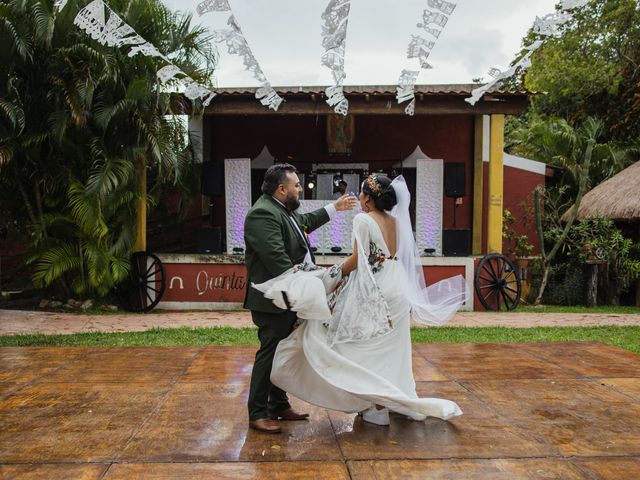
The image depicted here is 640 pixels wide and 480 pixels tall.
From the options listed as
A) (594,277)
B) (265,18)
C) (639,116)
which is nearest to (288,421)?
(265,18)

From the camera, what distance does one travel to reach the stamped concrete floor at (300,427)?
329 cm

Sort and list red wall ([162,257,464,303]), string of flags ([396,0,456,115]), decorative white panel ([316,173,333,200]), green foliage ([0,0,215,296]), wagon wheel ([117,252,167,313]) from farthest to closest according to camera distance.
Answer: decorative white panel ([316,173,333,200]) < red wall ([162,257,464,303]) < wagon wheel ([117,252,167,313]) < green foliage ([0,0,215,296]) < string of flags ([396,0,456,115])

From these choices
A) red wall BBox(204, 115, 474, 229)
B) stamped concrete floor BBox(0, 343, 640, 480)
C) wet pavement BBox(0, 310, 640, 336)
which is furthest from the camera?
red wall BBox(204, 115, 474, 229)

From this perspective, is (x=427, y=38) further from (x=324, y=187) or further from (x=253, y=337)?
(x=324, y=187)

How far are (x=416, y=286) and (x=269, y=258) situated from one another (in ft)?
4.01

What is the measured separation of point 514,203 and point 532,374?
8712mm

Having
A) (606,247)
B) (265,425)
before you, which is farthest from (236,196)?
(265,425)

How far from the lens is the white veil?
4.16 m

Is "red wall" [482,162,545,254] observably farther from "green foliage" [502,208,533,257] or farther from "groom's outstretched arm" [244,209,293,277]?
"groom's outstretched arm" [244,209,293,277]

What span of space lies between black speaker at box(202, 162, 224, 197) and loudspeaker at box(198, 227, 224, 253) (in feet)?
2.66

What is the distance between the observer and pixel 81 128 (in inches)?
376

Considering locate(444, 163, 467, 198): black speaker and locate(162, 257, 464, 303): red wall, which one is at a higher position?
locate(444, 163, 467, 198): black speaker

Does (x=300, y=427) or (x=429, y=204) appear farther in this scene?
(x=429, y=204)

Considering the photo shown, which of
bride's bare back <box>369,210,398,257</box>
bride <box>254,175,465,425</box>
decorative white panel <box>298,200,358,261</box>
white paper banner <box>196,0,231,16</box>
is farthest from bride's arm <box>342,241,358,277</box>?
decorative white panel <box>298,200,358,261</box>
